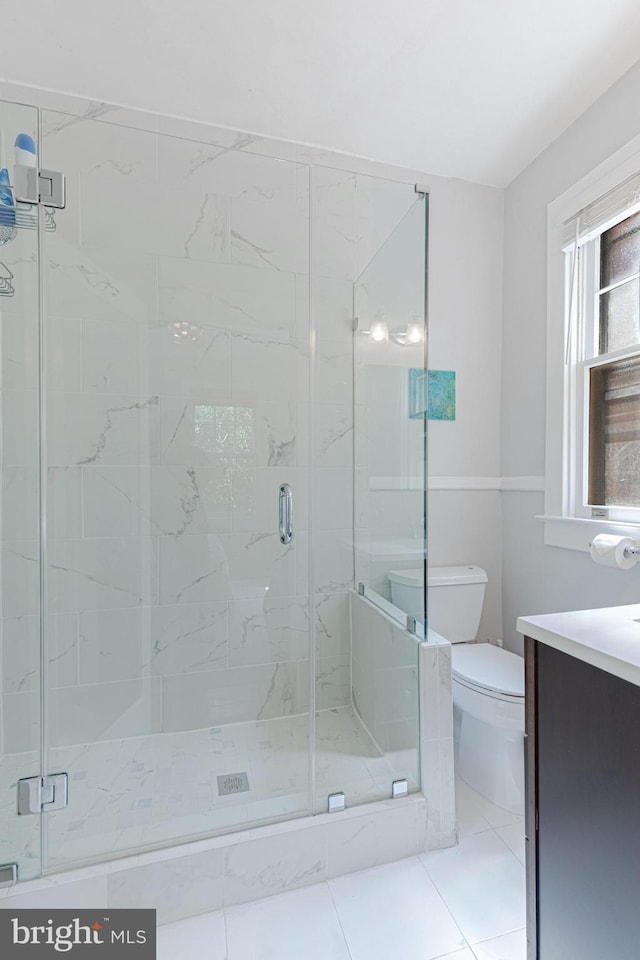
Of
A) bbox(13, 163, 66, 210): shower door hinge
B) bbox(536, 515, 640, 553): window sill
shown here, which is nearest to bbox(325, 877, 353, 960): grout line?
bbox(536, 515, 640, 553): window sill

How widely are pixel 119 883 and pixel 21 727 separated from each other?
615mm

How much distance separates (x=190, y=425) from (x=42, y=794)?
126 centimetres

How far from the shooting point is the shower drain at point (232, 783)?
1.47 m

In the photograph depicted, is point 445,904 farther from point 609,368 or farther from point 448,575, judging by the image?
point 609,368

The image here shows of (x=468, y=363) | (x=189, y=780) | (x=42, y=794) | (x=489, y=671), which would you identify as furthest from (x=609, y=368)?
(x=42, y=794)

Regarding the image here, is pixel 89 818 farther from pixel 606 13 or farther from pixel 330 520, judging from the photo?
pixel 606 13

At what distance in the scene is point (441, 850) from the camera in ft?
4.64

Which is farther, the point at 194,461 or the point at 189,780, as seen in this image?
the point at 194,461

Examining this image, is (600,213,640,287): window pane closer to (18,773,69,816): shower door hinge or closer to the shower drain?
the shower drain

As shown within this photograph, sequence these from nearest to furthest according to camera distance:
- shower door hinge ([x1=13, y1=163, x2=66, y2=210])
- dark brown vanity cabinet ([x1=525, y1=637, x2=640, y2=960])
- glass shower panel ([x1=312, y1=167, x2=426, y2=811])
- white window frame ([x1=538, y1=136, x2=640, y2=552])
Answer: dark brown vanity cabinet ([x1=525, y1=637, x2=640, y2=960]) < shower door hinge ([x1=13, y1=163, x2=66, y2=210]) < glass shower panel ([x1=312, y1=167, x2=426, y2=811]) < white window frame ([x1=538, y1=136, x2=640, y2=552])

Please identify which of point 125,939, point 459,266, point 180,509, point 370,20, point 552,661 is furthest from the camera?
point 459,266

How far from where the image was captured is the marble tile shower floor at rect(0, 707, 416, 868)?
1272 mm

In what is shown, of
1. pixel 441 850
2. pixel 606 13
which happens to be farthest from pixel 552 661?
pixel 606 13

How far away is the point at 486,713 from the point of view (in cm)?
155
